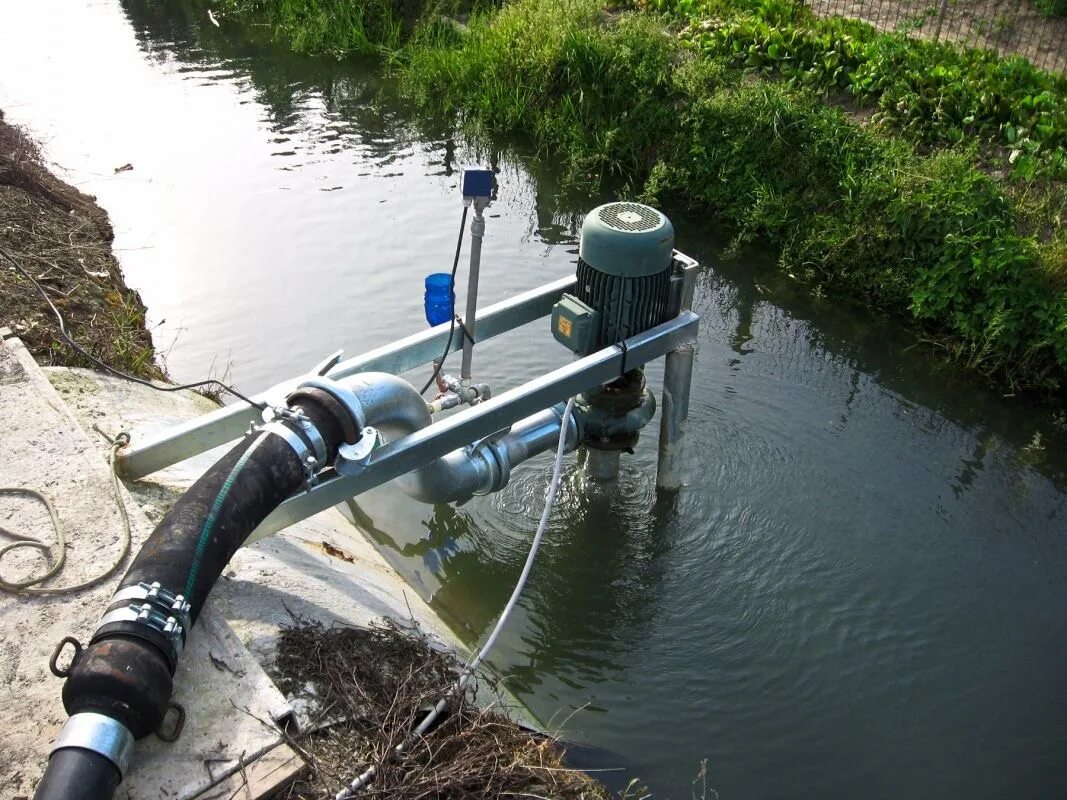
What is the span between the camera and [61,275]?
603 cm

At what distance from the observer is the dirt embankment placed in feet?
17.1

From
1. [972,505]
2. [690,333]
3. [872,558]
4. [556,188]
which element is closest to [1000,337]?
[972,505]

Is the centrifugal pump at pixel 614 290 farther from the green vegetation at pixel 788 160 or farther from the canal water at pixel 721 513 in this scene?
the green vegetation at pixel 788 160

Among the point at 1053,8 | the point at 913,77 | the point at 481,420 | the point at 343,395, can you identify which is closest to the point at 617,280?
the point at 481,420

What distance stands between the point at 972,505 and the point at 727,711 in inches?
88.8

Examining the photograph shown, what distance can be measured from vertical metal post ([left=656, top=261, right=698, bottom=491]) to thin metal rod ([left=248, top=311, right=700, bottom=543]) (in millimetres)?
86

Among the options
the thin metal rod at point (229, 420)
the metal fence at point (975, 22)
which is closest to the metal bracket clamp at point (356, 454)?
the thin metal rod at point (229, 420)

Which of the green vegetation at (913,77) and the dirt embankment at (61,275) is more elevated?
the green vegetation at (913,77)

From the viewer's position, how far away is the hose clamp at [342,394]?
3373 millimetres

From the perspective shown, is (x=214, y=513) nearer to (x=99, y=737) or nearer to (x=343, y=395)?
(x=343, y=395)

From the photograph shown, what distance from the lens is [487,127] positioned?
32.2 ft

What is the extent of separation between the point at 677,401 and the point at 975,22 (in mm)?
7265

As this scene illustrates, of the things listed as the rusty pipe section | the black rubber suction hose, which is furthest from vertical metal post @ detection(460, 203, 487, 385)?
the black rubber suction hose

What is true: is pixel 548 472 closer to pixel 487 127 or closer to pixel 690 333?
pixel 690 333
